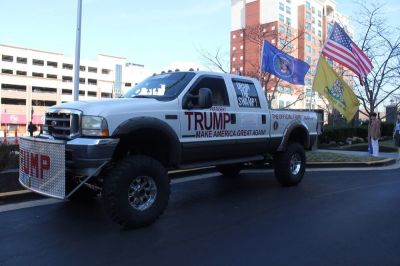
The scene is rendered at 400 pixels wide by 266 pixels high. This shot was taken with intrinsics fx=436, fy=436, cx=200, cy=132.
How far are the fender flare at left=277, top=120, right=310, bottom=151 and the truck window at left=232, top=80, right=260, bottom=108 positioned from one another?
1.02 meters

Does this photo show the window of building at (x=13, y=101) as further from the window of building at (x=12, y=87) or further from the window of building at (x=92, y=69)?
A: the window of building at (x=92, y=69)

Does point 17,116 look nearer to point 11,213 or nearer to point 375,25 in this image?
point 375,25

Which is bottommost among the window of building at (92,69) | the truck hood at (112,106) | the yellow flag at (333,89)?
the truck hood at (112,106)

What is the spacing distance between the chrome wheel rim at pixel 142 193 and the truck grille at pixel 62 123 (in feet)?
3.27

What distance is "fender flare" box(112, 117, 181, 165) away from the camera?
5566 millimetres

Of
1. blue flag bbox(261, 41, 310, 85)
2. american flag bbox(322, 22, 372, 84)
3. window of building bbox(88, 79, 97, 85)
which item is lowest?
blue flag bbox(261, 41, 310, 85)

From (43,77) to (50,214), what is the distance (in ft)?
290

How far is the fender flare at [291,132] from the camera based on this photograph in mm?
8656

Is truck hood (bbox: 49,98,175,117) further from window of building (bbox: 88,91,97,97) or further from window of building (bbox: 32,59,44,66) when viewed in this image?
window of building (bbox: 88,91,97,97)

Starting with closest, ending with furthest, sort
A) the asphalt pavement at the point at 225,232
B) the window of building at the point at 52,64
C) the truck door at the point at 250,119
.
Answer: the asphalt pavement at the point at 225,232
the truck door at the point at 250,119
the window of building at the point at 52,64

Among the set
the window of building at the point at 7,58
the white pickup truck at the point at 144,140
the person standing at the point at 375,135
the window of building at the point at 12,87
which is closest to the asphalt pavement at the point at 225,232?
the white pickup truck at the point at 144,140

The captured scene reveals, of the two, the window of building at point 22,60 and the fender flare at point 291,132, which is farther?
the window of building at point 22,60

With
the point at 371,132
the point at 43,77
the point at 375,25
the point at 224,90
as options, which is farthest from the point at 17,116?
the point at 224,90

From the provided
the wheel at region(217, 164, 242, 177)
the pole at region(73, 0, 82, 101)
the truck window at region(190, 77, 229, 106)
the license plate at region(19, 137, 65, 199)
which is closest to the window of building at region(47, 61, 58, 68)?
the pole at region(73, 0, 82, 101)
